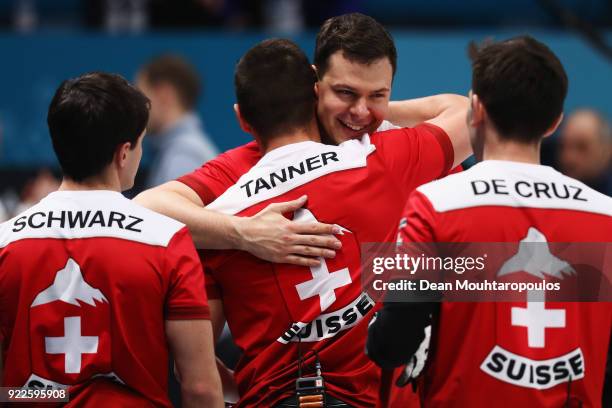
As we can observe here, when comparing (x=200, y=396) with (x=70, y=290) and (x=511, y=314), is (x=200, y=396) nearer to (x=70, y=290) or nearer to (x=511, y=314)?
(x=70, y=290)

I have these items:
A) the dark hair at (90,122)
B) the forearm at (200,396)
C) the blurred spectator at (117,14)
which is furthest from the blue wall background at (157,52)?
the forearm at (200,396)

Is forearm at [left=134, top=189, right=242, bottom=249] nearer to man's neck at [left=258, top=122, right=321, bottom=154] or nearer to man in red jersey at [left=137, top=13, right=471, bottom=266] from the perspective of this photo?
man in red jersey at [left=137, top=13, right=471, bottom=266]

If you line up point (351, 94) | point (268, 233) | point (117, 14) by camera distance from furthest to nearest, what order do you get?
point (117, 14) → point (351, 94) → point (268, 233)

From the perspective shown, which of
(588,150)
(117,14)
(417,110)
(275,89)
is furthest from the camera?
(117,14)

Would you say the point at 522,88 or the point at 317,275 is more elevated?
the point at 522,88

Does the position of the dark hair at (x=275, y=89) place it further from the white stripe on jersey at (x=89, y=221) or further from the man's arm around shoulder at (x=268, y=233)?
the white stripe on jersey at (x=89, y=221)

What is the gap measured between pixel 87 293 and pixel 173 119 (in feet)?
12.1

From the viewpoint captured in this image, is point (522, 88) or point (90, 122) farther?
point (90, 122)

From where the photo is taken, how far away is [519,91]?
278 cm

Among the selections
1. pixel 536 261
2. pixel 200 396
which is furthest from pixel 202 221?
pixel 536 261

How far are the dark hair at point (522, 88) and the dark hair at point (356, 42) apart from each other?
63cm

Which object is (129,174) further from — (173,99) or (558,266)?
(173,99)

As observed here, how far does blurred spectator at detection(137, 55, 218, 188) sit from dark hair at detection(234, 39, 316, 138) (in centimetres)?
305

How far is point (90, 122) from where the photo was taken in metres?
3.00
